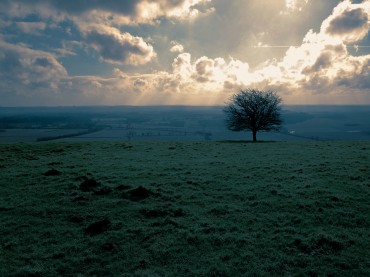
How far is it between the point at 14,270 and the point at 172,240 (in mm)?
5157

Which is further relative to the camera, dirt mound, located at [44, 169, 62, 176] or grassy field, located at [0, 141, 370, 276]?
dirt mound, located at [44, 169, 62, 176]

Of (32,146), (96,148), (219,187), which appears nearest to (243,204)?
(219,187)

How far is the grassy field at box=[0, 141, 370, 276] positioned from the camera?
8.75 metres

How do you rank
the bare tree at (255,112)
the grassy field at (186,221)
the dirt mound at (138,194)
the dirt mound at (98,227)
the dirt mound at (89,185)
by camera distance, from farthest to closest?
the bare tree at (255,112)
the dirt mound at (89,185)
the dirt mound at (138,194)
the dirt mound at (98,227)
the grassy field at (186,221)

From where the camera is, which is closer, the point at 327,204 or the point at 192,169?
the point at 327,204

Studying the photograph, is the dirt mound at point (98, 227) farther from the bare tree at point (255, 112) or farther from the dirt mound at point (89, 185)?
the bare tree at point (255, 112)

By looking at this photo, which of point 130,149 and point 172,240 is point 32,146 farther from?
point 172,240

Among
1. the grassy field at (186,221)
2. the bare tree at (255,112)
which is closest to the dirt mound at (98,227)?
the grassy field at (186,221)

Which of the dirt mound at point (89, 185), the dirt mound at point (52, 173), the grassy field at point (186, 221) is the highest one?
the dirt mound at point (52, 173)

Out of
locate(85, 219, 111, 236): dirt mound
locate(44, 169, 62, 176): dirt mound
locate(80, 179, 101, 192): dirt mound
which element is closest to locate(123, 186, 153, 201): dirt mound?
locate(80, 179, 101, 192): dirt mound

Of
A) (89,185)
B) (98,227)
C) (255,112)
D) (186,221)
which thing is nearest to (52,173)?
(89,185)

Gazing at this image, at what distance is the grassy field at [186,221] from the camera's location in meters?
8.75

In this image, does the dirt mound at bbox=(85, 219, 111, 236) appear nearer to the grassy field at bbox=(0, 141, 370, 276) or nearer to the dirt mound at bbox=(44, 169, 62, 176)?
the grassy field at bbox=(0, 141, 370, 276)

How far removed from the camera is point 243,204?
13.9 meters
